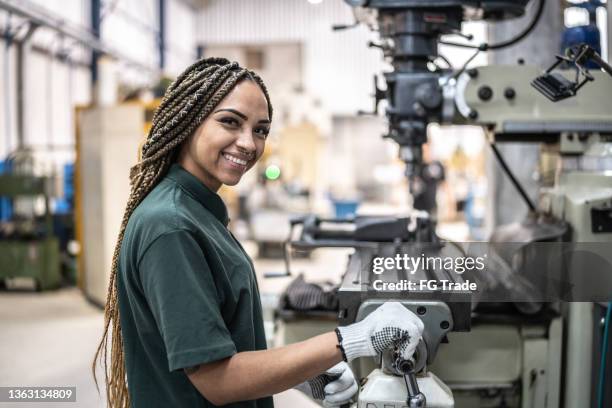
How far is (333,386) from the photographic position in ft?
3.71

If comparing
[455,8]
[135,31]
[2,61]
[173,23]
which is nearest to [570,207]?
[455,8]

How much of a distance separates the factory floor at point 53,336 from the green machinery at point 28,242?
0.14 metres

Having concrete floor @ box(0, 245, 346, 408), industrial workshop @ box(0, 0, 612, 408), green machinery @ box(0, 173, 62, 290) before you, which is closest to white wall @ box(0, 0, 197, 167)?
green machinery @ box(0, 173, 62, 290)

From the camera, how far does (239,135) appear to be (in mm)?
950

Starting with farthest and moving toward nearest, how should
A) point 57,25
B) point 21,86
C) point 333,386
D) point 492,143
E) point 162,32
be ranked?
point 162,32, point 21,86, point 57,25, point 492,143, point 333,386

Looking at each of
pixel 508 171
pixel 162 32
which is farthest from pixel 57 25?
pixel 508 171

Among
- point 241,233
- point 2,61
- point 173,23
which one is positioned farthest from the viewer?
point 173,23

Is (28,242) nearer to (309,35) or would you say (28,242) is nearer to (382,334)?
(382,334)

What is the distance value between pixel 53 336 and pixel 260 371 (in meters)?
2.95

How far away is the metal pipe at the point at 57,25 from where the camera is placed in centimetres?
479

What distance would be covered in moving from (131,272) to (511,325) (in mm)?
1033

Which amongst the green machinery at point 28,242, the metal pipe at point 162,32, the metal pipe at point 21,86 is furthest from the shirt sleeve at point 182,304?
the metal pipe at point 162,32

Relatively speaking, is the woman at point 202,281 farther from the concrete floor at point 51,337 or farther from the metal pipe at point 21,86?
the metal pipe at point 21,86

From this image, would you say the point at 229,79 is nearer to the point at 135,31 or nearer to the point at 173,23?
the point at 135,31
